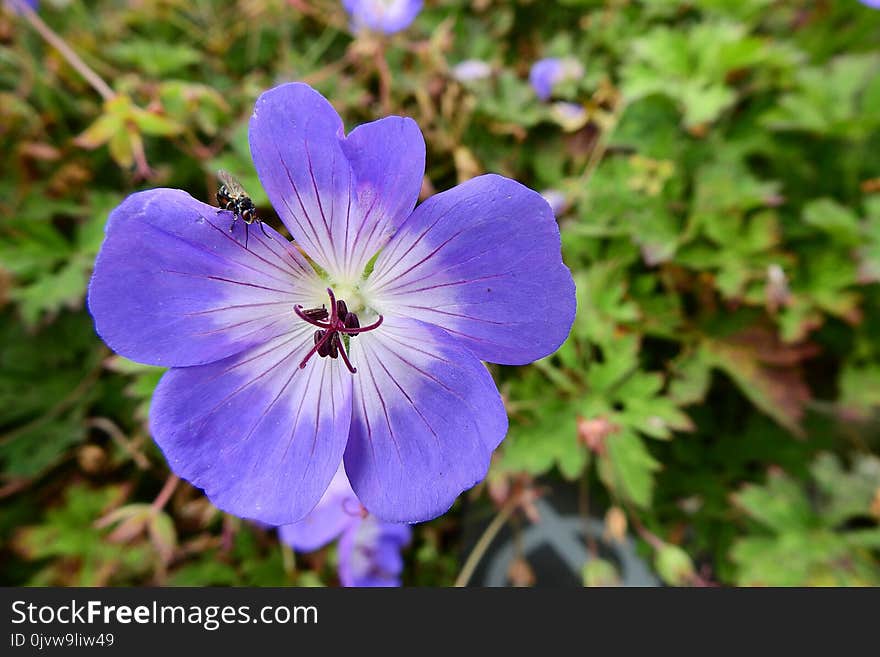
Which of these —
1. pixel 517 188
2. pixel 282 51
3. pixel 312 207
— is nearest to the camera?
pixel 517 188

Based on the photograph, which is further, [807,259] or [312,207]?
[807,259]

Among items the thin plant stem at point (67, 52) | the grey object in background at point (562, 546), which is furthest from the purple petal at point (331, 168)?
the grey object in background at point (562, 546)

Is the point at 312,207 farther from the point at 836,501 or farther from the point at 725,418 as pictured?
the point at 836,501

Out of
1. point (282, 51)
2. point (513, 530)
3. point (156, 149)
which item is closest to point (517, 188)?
point (513, 530)

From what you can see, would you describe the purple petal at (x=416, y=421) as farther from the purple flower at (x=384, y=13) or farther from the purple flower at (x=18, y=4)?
the purple flower at (x=18, y=4)

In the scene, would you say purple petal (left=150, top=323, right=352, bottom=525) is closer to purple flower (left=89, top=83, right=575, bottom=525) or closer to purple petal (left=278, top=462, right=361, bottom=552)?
purple flower (left=89, top=83, right=575, bottom=525)

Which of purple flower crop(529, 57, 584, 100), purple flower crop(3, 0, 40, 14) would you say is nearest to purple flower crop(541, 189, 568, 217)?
purple flower crop(529, 57, 584, 100)

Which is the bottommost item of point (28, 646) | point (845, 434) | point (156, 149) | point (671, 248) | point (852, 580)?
→ point (852, 580)

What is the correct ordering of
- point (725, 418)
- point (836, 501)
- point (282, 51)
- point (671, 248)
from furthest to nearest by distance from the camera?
point (282, 51) → point (725, 418) → point (836, 501) → point (671, 248)
